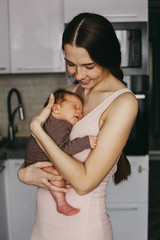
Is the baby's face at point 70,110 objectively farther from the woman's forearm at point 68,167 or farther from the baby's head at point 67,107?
the woman's forearm at point 68,167

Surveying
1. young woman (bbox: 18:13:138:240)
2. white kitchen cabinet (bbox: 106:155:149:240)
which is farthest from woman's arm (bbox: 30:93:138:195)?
white kitchen cabinet (bbox: 106:155:149:240)

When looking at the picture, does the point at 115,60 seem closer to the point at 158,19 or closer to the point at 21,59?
the point at 21,59

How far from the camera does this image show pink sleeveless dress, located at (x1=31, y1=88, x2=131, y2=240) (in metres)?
1.21

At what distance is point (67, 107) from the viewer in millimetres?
1318

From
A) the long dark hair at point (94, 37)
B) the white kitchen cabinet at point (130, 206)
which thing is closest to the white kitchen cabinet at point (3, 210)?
the white kitchen cabinet at point (130, 206)

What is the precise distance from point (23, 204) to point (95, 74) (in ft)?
5.94

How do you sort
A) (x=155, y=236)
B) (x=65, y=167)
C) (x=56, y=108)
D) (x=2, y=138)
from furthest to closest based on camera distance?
1. (x=155, y=236)
2. (x=2, y=138)
3. (x=56, y=108)
4. (x=65, y=167)

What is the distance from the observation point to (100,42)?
1122mm

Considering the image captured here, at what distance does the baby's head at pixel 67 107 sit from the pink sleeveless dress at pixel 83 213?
0.06m

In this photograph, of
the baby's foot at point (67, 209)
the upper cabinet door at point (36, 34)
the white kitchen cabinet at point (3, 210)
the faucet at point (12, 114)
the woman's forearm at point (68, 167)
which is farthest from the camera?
the faucet at point (12, 114)

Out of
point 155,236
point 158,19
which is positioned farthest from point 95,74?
point 158,19

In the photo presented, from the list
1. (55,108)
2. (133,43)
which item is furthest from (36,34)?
(55,108)

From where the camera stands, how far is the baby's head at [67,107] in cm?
132

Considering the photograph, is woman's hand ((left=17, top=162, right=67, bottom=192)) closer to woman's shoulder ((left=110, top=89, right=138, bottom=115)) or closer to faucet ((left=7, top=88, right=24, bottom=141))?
woman's shoulder ((left=110, top=89, right=138, bottom=115))
